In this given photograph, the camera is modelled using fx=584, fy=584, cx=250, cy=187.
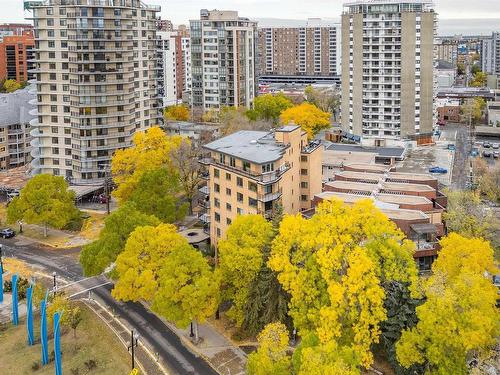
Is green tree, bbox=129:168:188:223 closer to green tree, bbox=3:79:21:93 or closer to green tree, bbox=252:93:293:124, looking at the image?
green tree, bbox=252:93:293:124

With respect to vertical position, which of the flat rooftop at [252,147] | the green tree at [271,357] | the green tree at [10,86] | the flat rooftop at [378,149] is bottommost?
the green tree at [271,357]

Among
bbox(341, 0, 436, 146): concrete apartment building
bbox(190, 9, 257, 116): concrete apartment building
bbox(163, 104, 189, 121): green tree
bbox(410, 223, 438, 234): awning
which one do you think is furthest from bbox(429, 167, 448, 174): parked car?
bbox(163, 104, 189, 121): green tree

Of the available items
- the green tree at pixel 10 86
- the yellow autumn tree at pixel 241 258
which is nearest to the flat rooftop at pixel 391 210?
the yellow autumn tree at pixel 241 258

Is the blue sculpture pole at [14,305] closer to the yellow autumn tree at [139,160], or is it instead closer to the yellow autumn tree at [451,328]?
the yellow autumn tree at [139,160]

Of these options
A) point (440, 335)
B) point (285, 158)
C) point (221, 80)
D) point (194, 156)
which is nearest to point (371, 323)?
point (440, 335)

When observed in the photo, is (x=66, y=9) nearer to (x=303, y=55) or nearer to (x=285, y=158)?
(x=285, y=158)

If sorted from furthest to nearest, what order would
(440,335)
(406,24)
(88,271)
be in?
(406,24) < (88,271) < (440,335)
